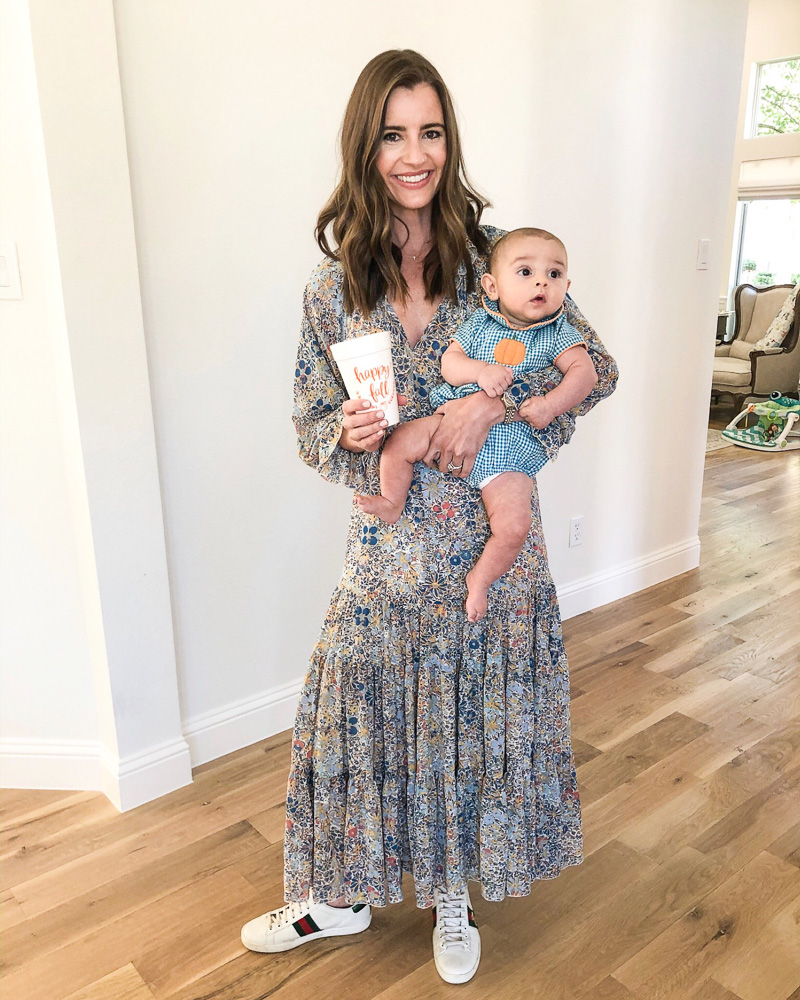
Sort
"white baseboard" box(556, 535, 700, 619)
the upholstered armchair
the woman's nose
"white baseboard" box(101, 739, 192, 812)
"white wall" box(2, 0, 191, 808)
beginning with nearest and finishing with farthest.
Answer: the woman's nose < "white wall" box(2, 0, 191, 808) < "white baseboard" box(101, 739, 192, 812) < "white baseboard" box(556, 535, 700, 619) < the upholstered armchair

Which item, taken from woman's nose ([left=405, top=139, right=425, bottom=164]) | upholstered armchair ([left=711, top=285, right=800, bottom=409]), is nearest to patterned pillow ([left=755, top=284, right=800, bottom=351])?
upholstered armchair ([left=711, top=285, right=800, bottom=409])

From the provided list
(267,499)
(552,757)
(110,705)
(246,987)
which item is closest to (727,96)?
(267,499)

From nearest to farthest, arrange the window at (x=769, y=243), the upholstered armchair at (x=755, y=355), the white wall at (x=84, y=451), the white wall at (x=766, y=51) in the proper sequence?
1. the white wall at (x=84, y=451)
2. the upholstered armchair at (x=755, y=355)
3. the white wall at (x=766, y=51)
4. the window at (x=769, y=243)

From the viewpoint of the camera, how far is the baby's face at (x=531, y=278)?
1.27 m

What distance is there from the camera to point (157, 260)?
6.16 feet

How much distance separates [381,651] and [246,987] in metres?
0.68

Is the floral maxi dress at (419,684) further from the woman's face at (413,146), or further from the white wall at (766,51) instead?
the white wall at (766,51)

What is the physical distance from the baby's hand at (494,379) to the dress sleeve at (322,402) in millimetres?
209

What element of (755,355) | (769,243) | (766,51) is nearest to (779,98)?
(766,51)

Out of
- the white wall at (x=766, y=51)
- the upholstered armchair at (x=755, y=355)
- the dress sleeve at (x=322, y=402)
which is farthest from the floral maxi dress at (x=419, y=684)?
the white wall at (x=766, y=51)

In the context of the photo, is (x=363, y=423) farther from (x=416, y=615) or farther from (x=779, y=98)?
(x=779, y=98)

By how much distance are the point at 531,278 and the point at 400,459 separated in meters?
0.33

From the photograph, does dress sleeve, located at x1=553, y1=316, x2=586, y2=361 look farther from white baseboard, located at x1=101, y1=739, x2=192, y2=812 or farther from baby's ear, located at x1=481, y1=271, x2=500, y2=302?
white baseboard, located at x1=101, y1=739, x2=192, y2=812

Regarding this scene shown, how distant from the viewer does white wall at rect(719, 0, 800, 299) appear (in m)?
7.68
